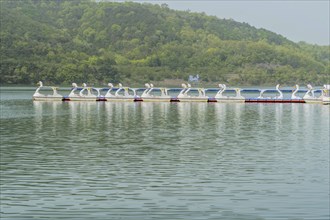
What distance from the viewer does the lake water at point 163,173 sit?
1766 cm

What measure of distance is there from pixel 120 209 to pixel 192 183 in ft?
13.3

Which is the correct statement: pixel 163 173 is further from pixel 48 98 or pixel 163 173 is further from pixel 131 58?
pixel 131 58

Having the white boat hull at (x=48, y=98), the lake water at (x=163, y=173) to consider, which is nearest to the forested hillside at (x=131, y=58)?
the white boat hull at (x=48, y=98)

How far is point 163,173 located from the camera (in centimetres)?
2288

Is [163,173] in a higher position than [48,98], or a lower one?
lower

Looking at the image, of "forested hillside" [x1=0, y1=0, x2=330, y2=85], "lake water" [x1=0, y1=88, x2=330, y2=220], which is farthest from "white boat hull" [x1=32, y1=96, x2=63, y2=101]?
"forested hillside" [x1=0, y1=0, x2=330, y2=85]

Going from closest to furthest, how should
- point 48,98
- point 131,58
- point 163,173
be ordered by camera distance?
point 163,173 < point 48,98 < point 131,58

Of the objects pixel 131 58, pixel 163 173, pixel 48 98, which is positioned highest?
→ pixel 131 58

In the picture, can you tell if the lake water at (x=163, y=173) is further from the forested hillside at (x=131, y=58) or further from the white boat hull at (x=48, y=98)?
the forested hillside at (x=131, y=58)

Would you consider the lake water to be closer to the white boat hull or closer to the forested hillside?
the white boat hull

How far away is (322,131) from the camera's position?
1587 inches

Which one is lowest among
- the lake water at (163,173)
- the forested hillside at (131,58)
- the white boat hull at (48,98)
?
the lake water at (163,173)

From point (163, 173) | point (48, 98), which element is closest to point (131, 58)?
point (48, 98)

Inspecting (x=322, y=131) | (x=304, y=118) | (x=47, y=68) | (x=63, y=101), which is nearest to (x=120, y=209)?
(x=322, y=131)
